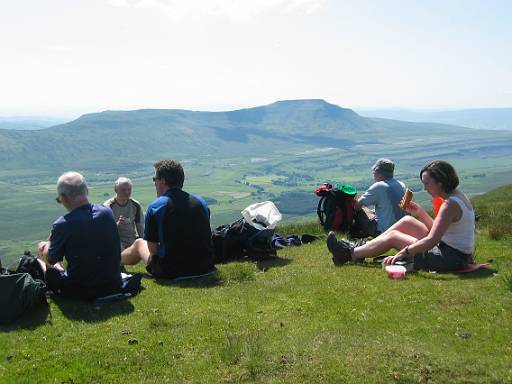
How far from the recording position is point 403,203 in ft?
34.8

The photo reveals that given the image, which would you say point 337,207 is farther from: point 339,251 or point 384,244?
point 384,244

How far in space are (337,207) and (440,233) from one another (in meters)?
5.65

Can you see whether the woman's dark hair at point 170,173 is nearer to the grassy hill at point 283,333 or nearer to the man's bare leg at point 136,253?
the man's bare leg at point 136,253

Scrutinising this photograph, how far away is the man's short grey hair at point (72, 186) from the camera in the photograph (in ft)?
25.8

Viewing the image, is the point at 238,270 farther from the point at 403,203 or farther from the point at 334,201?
the point at 334,201

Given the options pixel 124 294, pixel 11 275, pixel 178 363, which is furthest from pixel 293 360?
pixel 11 275

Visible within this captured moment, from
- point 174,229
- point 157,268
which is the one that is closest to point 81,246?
point 174,229

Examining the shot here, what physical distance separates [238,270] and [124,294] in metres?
2.53

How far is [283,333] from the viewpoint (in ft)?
22.3

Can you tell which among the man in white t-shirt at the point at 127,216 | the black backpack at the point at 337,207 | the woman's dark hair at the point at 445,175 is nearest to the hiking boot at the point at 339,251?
the woman's dark hair at the point at 445,175

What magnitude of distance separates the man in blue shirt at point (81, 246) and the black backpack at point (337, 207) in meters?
7.32

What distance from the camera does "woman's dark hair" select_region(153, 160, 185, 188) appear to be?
9695 mm

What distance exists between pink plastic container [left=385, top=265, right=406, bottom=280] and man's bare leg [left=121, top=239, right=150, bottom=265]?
4.82 meters

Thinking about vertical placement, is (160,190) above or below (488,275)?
above
